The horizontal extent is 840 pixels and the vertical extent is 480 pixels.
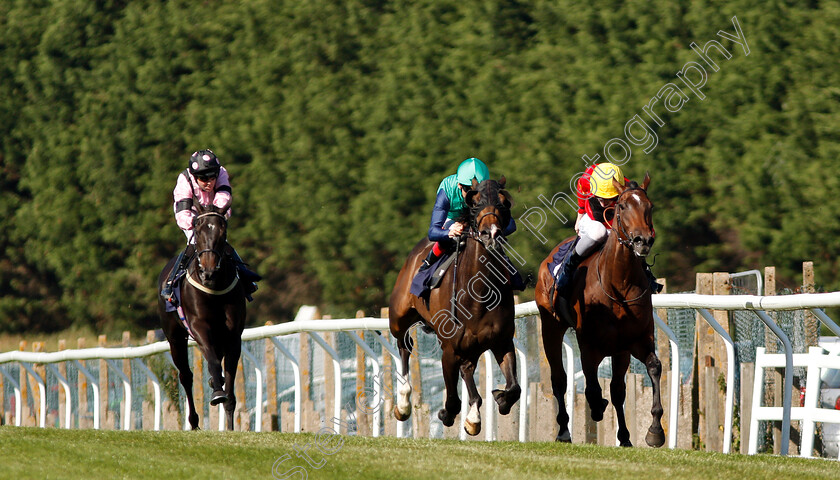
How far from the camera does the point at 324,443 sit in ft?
22.8

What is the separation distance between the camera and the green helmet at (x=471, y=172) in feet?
27.3

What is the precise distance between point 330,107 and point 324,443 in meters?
11.9

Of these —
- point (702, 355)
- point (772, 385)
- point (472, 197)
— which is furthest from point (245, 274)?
point (772, 385)

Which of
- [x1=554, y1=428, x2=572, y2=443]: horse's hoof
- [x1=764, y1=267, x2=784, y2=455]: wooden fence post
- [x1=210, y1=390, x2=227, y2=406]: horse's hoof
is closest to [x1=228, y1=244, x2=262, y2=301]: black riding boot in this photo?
[x1=210, y1=390, x2=227, y2=406]: horse's hoof

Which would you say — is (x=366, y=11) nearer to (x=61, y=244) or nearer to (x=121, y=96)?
(x=121, y=96)

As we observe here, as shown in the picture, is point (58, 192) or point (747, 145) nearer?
point (747, 145)

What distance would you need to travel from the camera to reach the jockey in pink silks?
362 inches

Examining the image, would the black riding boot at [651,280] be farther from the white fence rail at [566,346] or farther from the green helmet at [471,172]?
the green helmet at [471,172]

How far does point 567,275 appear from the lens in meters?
8.48

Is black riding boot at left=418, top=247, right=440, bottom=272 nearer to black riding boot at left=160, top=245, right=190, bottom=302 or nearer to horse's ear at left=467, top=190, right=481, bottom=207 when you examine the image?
horse's ear at left=467, top=190, right=481, bottom=207

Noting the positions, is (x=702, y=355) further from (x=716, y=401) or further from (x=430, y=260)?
(x=430, y=260)

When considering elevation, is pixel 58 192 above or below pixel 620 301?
above

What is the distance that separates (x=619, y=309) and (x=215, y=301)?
3034mm

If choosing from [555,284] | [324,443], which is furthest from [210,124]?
[324,443]
